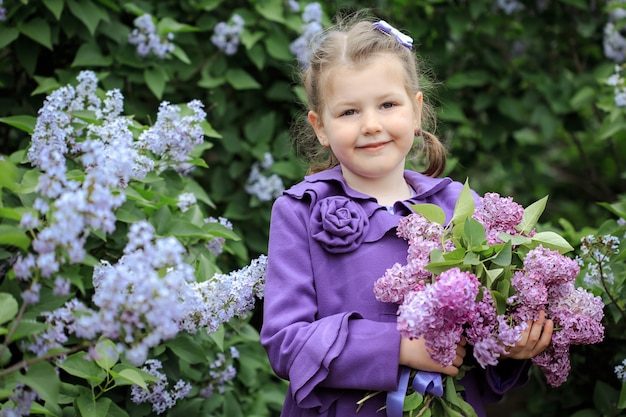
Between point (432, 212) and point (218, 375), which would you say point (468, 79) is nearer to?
point (218, 375)

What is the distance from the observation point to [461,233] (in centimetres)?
193

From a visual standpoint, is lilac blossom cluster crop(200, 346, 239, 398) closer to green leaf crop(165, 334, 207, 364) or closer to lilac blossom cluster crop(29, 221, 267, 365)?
green leaf crop(165, 334, 207, 364)

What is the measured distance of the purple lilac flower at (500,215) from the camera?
77.4 inches

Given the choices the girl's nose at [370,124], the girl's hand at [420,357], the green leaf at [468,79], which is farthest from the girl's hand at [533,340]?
the green leaf at [468,79]

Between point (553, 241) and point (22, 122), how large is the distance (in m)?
1.57

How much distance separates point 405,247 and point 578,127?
8.79ft

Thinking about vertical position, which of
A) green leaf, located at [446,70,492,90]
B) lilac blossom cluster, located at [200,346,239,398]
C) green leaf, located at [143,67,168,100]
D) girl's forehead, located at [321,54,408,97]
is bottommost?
lilac blossom cluster, located at [200,346,239,398]

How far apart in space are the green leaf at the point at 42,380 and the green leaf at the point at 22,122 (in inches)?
34.7

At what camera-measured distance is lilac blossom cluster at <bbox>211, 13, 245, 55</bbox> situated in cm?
366

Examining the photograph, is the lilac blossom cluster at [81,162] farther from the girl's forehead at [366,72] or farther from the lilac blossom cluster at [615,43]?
the lilac blossom cluster at [615,43]

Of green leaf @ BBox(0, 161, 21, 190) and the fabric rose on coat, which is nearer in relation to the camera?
green leaf @ BBox(0, 161, 21, 190)

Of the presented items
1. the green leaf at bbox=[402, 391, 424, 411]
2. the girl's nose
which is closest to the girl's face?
the girl's nose

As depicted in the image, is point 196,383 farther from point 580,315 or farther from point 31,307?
point 580,315

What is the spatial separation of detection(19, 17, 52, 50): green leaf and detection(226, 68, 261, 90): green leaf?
0.89 m
